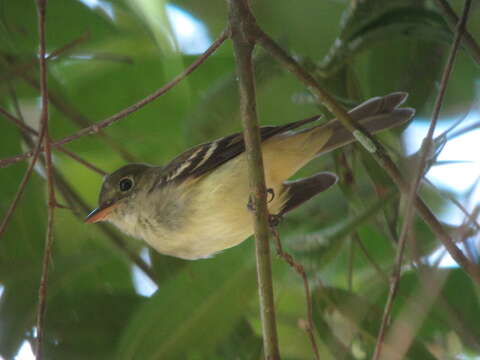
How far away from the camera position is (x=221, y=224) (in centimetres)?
315

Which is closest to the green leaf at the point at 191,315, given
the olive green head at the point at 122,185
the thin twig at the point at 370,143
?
the olive green head at the point at 122,185

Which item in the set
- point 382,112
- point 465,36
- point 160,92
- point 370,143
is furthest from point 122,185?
point 465,36

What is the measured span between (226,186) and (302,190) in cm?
42

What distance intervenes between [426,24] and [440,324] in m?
1.51

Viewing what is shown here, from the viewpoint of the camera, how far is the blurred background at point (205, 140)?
291 cm

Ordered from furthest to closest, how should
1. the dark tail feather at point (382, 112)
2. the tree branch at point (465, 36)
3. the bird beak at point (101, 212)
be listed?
the bird beak at point (101, 212), the dark tail feather at point (382, 112), the tree branch at point (465, 36)

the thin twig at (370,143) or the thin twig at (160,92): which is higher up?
the thin twig at (160,92)

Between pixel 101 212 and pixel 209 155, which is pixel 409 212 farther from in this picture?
pixel 101 212

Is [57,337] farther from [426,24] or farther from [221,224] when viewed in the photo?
[426,24]

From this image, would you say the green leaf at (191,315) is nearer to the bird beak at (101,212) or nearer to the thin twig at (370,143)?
the bird beak at (101,212)

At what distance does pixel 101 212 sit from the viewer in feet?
11.6

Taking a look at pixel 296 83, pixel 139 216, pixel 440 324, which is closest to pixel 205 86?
pixel 296 83

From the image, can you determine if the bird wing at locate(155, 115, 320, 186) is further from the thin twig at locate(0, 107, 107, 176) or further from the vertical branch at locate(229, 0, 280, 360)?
the vertical branch at locate(229, 0, 280, 360)

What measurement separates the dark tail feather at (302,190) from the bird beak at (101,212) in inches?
35.1
